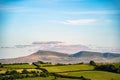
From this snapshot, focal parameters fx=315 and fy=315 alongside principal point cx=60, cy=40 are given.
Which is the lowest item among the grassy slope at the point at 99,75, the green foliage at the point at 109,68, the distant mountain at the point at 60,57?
the grassy slope at the point at 99,75

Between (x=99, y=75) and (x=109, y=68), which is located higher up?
(x=109, y=68)

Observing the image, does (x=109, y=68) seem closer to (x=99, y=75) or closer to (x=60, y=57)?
(x=99, y=75)

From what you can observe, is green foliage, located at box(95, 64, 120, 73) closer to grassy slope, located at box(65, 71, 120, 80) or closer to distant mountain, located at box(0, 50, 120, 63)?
grassy slope, located at box(65, 71, 120, 80)

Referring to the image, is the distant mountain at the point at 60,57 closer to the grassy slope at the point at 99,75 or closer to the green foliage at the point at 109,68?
the green foliage at the point at 109,68

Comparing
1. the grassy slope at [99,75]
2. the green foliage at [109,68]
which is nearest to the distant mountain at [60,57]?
the green foliage at [109,68]

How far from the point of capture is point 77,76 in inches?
842

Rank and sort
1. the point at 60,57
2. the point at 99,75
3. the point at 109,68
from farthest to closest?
1. the point at 60,57
2. the point at 109,68
3. the point at 99,75

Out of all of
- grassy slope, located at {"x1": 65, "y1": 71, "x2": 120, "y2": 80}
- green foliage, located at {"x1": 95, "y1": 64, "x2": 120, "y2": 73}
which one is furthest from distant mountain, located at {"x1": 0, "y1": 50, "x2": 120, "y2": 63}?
grassy slope, located at {"x1": 65, "y1": 71, "x2": 120, "y2": 80}

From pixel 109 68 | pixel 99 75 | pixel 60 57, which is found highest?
pixel 60 57

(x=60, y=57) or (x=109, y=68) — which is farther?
(x=60, y=57)

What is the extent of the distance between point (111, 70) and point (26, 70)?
253 inches

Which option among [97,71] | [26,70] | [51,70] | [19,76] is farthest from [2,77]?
[97,71]

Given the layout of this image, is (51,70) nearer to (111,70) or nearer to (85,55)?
(111,70)

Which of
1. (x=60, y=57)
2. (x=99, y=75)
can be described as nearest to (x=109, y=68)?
(x=99, y=75)
